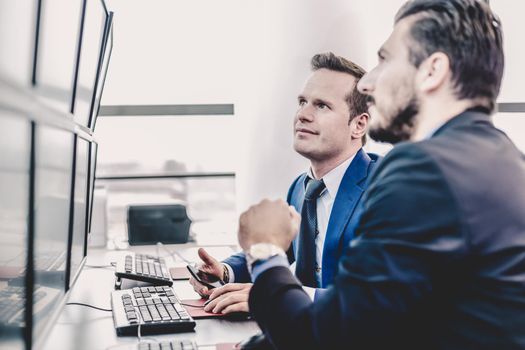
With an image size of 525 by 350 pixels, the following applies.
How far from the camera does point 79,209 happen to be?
4.99 feet

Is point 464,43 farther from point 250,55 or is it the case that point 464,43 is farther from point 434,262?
point 250,55

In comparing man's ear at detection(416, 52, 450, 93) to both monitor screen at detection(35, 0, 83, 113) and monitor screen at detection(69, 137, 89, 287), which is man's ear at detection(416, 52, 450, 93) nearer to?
monitor screen at detection(35, 0, 83, 113)

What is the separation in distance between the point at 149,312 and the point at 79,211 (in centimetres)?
38

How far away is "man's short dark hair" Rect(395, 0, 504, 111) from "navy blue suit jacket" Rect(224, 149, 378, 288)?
2.22ft

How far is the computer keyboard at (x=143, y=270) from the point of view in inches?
66.3

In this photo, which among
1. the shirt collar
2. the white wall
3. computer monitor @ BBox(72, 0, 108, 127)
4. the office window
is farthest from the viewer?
the office window

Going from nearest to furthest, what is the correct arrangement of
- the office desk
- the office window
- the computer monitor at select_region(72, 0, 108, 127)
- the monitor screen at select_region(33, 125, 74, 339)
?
the monitor screen at select_region(33, 125, 74, 339) < the office desk < the computer monitor at select_region(72, 0, 108, 127) < the office window

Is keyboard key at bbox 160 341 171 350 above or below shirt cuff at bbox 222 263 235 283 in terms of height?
below

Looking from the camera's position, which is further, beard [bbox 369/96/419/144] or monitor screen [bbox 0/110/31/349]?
beard [bbox 369/96/419/144]

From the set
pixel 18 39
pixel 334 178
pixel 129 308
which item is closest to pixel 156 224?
pixel 334 178

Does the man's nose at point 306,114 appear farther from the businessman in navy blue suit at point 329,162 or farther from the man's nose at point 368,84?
the man's nose at point 368,84

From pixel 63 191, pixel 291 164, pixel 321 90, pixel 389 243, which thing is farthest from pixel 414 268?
pixel 291 164

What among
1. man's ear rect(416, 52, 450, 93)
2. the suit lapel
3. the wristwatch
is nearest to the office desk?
the wristwatch

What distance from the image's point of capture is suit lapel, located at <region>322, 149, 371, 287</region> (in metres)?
1.66
